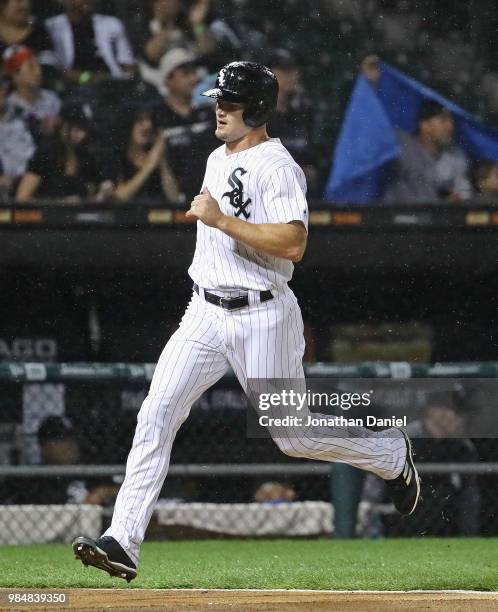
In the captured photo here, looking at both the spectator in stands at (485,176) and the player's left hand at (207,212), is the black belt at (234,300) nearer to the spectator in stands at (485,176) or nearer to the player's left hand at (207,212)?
the player's left hand at (207,212)

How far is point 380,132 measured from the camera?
23.5 feet

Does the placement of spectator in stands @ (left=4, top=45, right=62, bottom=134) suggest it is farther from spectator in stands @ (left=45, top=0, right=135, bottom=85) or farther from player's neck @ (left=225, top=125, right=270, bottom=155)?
player's neck @ (left=225, top=125, right=270, bottom=155)

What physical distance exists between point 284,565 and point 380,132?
3131 millimetres

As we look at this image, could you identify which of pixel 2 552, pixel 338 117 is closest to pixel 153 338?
pixel 338 117

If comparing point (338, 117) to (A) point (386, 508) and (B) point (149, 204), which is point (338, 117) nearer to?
(B) point (149, 204)

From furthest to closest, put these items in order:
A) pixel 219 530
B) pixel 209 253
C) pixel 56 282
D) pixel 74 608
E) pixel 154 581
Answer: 1. pixel 56 282
2. pixel 219 530
3. pixel 154 581
4. pixel 209 253
5. pixel 74 608

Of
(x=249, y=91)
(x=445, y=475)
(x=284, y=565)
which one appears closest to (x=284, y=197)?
(x=249, y=91)

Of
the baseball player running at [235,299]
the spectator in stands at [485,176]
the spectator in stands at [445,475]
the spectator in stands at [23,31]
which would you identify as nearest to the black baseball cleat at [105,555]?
the baseball player running at [235,299]

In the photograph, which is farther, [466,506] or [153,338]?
[153,338]

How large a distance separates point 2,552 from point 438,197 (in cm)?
306

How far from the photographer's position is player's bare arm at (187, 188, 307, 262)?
368 cm

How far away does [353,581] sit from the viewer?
4.29 meters

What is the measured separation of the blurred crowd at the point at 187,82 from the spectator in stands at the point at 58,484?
127 centimetres

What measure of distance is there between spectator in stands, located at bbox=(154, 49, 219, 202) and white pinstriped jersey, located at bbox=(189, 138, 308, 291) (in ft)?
10.2
